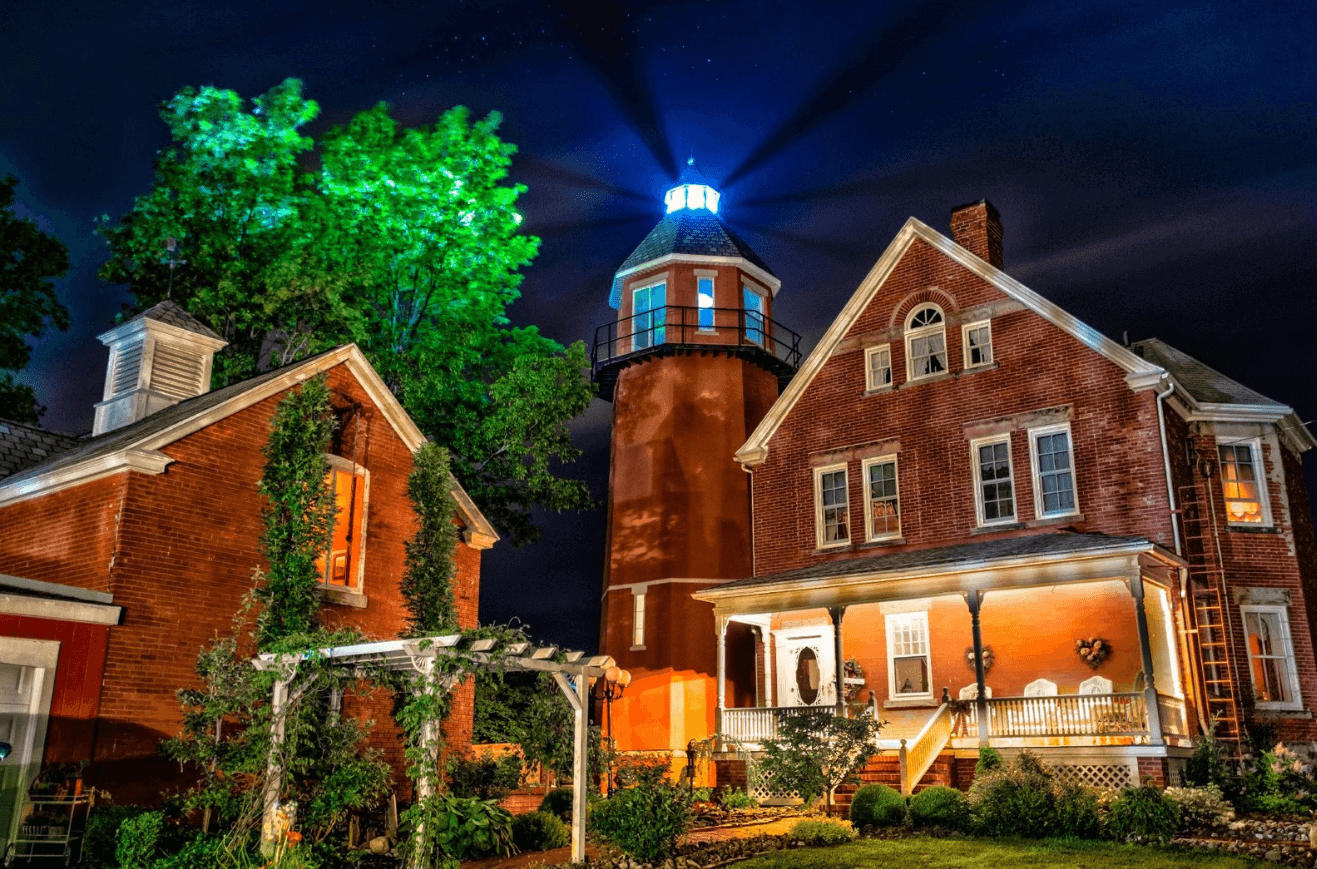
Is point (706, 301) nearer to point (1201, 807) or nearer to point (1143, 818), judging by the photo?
point (1201, 807)

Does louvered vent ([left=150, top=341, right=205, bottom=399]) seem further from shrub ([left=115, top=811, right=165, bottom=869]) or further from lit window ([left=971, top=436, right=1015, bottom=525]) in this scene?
lit window ([left=971, top=436, right=1015, bottom=525])

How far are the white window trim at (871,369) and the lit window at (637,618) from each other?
8.53m

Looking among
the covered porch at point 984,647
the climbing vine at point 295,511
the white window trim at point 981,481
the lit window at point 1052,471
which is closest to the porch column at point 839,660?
the covered porch at point 984,647

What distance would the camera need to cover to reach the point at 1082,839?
49.0 ft

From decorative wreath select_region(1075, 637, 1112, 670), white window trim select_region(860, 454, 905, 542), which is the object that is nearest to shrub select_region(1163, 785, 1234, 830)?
decorative wreath select_region(1075, 637, 1112, 670)

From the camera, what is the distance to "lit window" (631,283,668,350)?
32750mm

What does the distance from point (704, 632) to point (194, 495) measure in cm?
1625

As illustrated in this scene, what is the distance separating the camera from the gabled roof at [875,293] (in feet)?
73.1

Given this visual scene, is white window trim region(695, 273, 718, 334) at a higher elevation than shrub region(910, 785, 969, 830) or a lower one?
higher

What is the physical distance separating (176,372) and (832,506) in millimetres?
14452

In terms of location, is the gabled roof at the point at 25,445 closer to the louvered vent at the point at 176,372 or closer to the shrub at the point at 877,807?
the louvered vent at the point at 176,372

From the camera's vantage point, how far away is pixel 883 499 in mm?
25172

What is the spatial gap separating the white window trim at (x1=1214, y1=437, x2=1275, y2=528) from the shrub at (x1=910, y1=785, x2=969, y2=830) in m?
9.82

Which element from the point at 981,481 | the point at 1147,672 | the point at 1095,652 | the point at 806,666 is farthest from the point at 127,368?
the point at 1095,652
